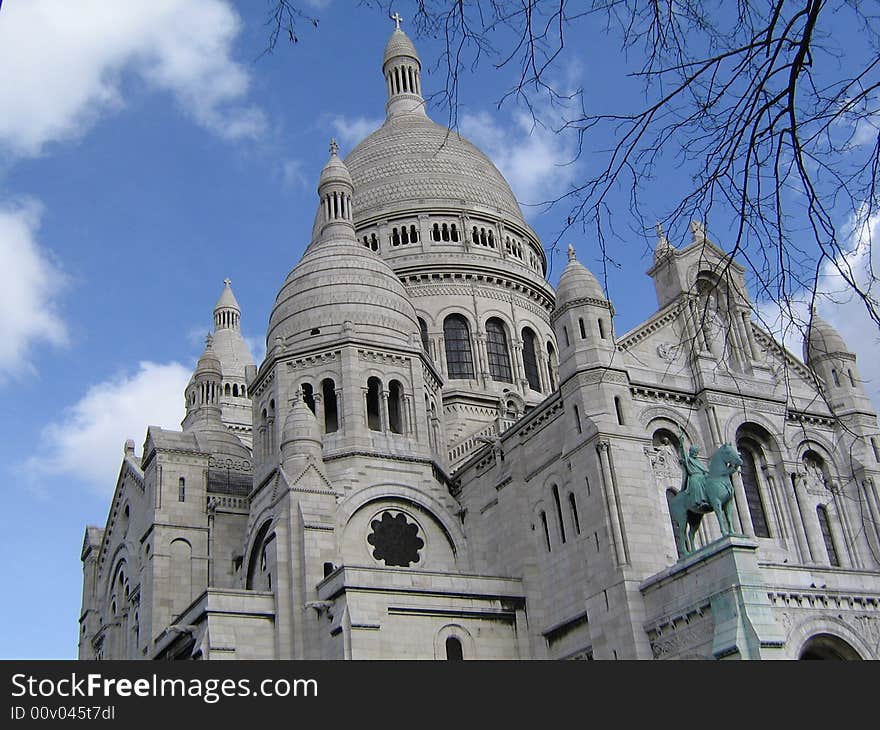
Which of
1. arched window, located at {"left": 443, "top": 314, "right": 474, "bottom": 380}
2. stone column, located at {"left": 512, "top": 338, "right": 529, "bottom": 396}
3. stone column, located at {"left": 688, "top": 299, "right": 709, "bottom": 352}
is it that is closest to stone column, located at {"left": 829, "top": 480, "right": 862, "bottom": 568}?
stone column, located at {"left": 688, "top": 299, "right": 709, "bottom": 352}

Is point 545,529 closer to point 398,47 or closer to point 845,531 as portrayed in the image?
point 845,531

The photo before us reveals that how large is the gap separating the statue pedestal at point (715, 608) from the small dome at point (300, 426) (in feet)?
45.2

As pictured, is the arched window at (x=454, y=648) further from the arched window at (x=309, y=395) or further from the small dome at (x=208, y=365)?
the small dome at (x=208, y=365)

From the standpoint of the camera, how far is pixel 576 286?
116ft

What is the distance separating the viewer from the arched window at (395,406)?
134 feet

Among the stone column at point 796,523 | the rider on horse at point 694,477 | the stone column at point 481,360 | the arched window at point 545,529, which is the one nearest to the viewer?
the rider on horse at point 694,477

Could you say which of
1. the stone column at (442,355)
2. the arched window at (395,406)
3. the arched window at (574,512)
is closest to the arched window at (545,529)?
the arched window at (574,512)

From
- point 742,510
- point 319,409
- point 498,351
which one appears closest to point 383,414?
point 319,409

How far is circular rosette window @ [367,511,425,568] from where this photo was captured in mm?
37688

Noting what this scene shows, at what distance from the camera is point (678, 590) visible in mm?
28500

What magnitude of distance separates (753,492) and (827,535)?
10.5ft

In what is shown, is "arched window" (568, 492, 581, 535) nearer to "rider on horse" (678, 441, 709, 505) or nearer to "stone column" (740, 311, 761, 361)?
"rider on horse" (678, 441, 709, 505)

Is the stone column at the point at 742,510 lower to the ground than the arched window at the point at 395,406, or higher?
lower
